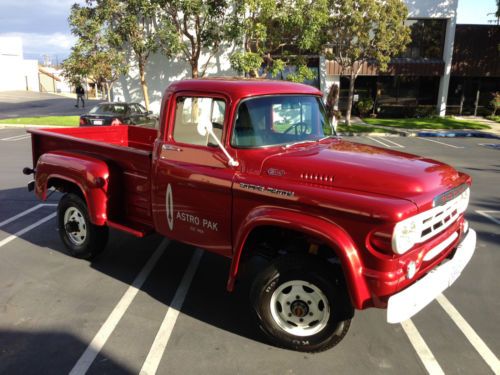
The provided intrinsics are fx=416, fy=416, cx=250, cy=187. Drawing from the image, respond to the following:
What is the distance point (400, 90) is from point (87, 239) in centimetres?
2340

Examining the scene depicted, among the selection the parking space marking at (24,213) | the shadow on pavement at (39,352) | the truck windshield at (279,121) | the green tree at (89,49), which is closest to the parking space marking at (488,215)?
the truck windshield at (279,121)

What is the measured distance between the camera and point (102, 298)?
4.11 m

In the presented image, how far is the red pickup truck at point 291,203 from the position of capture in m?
2.86

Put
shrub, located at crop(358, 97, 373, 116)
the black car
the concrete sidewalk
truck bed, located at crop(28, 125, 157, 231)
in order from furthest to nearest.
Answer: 1. shrub, located at crop(358, 97, 373, 116)
2. the concrete sidewalk
3. the black car
4. truck bed, located at crop(28, 125, 157, 231)

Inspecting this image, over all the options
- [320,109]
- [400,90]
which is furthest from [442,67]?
[320,109]

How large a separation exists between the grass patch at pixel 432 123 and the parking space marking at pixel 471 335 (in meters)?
18.2

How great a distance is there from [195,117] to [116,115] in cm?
1111

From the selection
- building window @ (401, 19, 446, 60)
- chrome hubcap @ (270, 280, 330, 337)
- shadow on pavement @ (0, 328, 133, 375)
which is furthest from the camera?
building window @ (401, 19, 446, 60)

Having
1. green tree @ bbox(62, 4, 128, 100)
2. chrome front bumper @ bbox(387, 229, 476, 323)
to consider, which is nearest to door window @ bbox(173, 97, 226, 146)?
chrome front bumper @ bbox(387, 229, 476, 323)

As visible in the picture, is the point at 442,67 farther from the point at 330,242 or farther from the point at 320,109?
the point at 330,242

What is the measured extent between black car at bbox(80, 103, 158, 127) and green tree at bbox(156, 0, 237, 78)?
10.1ft

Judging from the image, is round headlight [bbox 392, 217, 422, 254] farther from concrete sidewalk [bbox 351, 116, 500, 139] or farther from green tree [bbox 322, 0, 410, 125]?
concrete sidewalk [bbox 351, 116, 500, 139]

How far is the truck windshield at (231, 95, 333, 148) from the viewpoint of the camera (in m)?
3.56

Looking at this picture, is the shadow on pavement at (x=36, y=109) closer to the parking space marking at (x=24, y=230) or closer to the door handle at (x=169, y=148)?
the parking space marking at (x=24, y=230)
